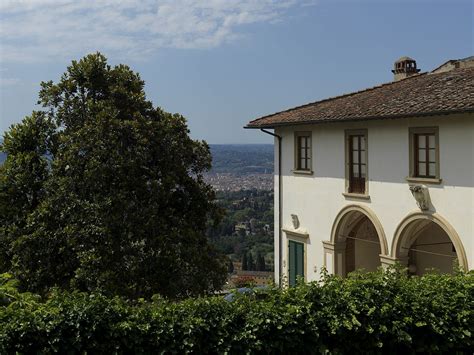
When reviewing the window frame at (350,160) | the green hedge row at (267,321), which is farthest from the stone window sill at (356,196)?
the green hedge row at (267,321)

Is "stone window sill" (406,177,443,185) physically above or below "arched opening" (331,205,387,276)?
above

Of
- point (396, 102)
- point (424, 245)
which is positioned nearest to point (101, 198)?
point (396, 102)

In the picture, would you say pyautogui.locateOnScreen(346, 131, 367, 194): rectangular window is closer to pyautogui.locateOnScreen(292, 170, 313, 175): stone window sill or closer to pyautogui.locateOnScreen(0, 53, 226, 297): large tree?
pyautogui.locateOnScreen(292, 170, 313, 175): stone window sill

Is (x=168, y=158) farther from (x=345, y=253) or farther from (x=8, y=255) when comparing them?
(x=345, y=253)

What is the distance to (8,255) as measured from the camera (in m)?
16.0

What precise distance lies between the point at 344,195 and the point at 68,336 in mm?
11167

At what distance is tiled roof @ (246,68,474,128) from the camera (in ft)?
42.2

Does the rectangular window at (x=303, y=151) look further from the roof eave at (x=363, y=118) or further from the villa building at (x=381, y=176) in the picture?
the roof eave at (x=363, y=118)

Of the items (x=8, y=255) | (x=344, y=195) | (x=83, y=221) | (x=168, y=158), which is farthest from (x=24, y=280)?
(x=344, y=195)

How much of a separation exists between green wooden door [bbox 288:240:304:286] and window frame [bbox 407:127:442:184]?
585 centimetres

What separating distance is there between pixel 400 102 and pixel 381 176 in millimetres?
2235

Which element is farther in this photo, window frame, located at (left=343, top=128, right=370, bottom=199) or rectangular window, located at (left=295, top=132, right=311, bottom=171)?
rectangular window, located at (left=295, top=132, right=311, bottom=171)

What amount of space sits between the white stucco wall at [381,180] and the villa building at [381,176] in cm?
3

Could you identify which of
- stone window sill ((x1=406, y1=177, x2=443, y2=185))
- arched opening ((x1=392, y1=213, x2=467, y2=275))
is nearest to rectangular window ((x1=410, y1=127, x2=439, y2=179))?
stone window sill ((x1=406, y1=177, x2=443, y2=185))
